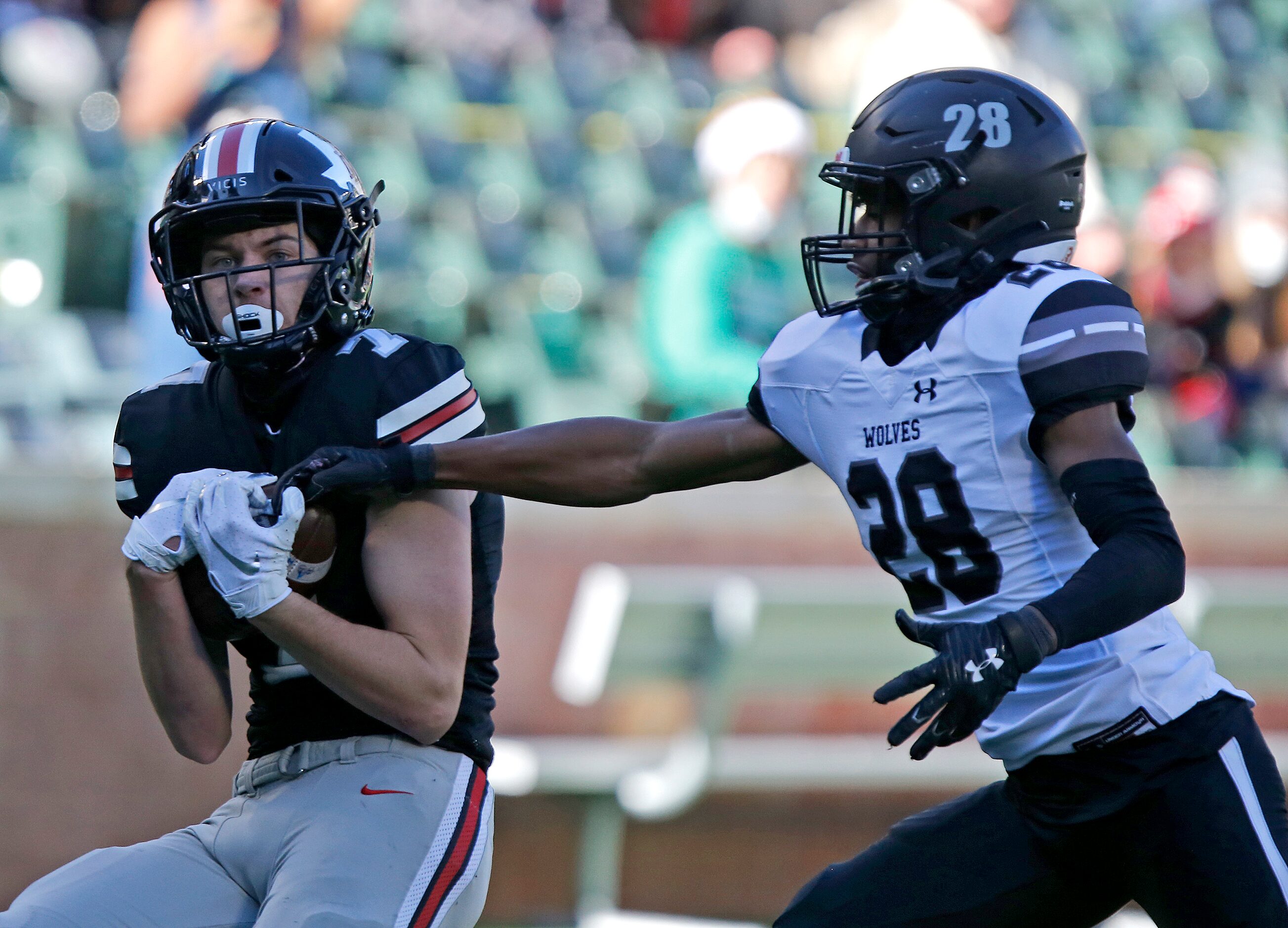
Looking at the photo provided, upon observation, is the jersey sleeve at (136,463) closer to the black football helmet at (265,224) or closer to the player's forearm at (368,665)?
the black football helmet at (265,224)

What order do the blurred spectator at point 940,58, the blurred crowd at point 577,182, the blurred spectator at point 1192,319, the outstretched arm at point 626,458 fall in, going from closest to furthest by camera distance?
the outstretched arm at point 626,458 → the blurred crowd at point 577,182 → the blurred spectator at point 940,58 → the blurred spectator at point 1192,319

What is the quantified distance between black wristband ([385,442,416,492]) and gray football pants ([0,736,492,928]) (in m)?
0.39

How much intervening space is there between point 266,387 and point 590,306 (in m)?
4.52

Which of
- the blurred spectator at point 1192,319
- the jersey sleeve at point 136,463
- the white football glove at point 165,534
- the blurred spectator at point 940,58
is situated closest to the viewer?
the white football glove at point 165,534

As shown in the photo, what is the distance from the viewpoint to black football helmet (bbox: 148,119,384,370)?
93.0 inches

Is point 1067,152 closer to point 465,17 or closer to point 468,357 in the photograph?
point 468,357

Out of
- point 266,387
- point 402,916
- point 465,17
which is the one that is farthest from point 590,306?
point 402,916

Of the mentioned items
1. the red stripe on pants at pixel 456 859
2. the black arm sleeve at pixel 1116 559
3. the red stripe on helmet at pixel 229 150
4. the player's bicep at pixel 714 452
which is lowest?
the red stripe on pants at pixel 456 859

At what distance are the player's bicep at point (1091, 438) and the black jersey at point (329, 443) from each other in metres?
0.95

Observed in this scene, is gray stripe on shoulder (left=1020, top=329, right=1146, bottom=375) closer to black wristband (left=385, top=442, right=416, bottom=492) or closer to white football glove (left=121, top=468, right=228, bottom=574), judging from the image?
black wristband (left=385, top=442, right=416, bottom=492)

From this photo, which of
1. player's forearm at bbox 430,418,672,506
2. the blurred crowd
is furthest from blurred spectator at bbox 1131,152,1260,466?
player's forearm at bbox 430,418,672,506

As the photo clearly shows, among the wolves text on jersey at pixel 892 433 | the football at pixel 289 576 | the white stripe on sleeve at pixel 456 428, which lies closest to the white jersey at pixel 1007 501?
the wolves text on jersey at pixel 892 433

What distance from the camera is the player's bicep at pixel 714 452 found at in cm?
260

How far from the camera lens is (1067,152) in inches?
96.7
